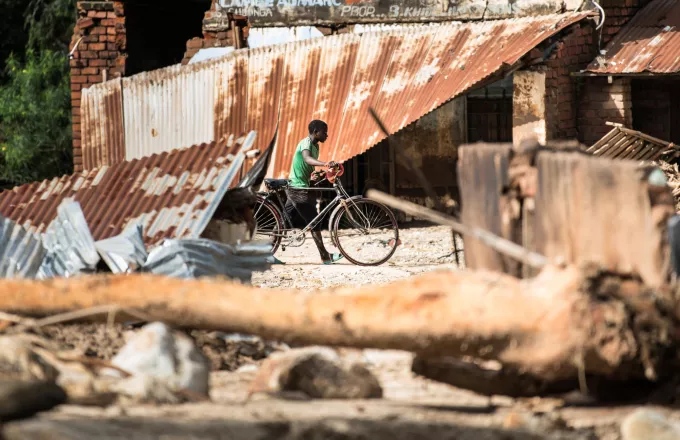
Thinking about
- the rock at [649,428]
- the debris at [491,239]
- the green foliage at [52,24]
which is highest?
the green foliage at [52,24]

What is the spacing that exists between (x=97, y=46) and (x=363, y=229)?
5.91m

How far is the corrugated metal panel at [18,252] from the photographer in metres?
6.79

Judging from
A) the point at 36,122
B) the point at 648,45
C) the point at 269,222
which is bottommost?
the point at 269,222

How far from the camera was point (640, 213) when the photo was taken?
458cm

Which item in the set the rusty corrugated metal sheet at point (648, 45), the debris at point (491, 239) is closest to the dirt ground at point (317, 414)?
the debris at point (491, 239)

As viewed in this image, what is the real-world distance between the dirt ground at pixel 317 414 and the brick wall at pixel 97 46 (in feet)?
31.0

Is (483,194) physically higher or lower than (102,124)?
lower

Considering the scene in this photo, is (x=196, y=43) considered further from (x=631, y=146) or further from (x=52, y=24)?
(x=631, y=146)

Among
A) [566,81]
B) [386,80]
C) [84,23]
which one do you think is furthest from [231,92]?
[566,81]

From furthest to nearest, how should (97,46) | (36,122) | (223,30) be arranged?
(36,122) < (97,46) < (223,30)

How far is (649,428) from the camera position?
14.4 ft

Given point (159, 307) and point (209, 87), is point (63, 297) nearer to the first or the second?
point (159, 307)

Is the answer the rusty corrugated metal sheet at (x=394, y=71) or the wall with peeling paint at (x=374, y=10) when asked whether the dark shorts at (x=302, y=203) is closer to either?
the rusty corrugated metal sheet at (x=394, y=71)

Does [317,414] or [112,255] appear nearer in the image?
[317,414]
